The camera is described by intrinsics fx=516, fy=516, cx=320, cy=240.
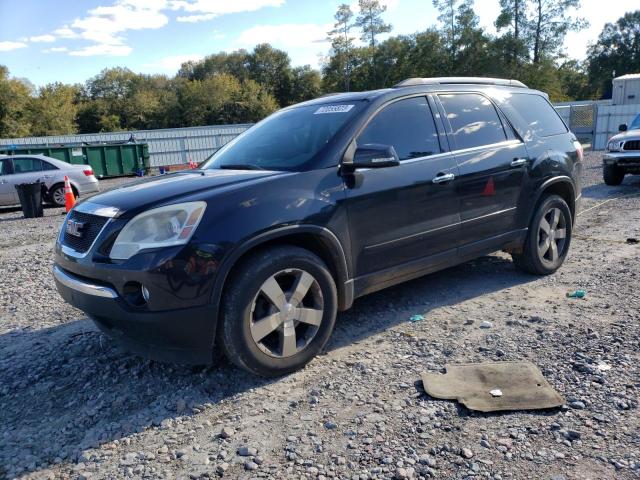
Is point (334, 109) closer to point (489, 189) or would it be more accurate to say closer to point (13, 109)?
point (489, 189)

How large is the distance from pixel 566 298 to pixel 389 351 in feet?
6.42

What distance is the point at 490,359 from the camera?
3535mm

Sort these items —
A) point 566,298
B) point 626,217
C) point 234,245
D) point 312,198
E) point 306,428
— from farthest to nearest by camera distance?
1. point 626,217
2. point 566,298
3. point 312,198
4. point 234,245
5. point 306,428

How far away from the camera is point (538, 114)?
5.34m

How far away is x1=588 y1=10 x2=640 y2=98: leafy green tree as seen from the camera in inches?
2825

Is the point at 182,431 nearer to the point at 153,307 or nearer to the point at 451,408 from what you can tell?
the point at 153,307

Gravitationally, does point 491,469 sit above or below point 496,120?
below

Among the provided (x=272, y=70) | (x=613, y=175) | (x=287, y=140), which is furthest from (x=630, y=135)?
(x=272, y=70)

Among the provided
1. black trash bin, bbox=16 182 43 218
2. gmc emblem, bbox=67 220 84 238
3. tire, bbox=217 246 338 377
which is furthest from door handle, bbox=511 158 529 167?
black trash bin, bbox=16 182 43 218

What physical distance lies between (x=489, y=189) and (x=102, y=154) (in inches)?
834

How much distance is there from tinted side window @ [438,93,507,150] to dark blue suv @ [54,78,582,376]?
14mm

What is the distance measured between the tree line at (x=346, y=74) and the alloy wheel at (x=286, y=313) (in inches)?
2003

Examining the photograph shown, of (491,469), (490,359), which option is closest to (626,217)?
(490,359)

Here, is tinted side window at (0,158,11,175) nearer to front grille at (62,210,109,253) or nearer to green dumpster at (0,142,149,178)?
green dumpster at (0,142,149,178)
